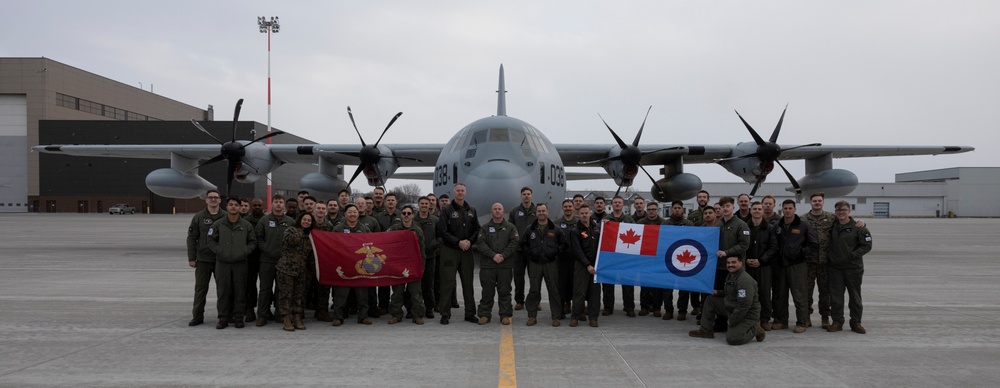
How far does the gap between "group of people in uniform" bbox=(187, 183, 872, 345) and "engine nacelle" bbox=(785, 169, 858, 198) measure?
12981 millimetres

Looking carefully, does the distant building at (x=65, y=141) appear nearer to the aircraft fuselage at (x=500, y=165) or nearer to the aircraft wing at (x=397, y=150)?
the aircraft wing at (x=397, y=150)

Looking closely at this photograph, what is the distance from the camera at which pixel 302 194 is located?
9.40 metres

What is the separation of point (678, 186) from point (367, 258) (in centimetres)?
1378

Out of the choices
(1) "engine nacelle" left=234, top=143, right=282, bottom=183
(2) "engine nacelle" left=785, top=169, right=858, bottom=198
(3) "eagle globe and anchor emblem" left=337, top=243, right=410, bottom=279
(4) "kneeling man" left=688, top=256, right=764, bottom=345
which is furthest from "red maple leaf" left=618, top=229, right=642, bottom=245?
(1) "engine nacelle" left=234, top=143, right=282, bottom=183

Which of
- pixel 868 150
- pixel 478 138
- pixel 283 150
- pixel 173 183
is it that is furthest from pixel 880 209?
pixel 173 183

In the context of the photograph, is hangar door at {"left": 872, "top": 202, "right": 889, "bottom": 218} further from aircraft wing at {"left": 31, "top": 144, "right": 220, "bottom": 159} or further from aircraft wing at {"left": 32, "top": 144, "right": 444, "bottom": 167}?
aircraft wing at {"left": 31, "top": 144, "right": 220, "bottom": 159}

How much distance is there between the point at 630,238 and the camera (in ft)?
26.2

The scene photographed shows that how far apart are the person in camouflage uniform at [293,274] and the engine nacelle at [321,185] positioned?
40.4 feet

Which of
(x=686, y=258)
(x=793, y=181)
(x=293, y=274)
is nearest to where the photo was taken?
(x=293, y=274)

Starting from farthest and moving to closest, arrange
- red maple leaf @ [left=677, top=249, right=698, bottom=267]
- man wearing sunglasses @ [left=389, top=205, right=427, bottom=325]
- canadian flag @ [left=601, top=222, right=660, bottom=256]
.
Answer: canadian flag @ [left=601, top=222, right=660, bottom=256]
man wearing sunglasses @ [left=389, top=205, right=427, bottom=325]
red maple leaf @ [left=677, top=249, right=698, bottom=267]

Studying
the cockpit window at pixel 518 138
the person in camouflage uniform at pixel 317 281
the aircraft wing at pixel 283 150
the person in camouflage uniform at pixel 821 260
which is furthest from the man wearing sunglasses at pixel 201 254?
the aircraft wing at pixel 283 150

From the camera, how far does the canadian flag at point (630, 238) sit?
25.9 ft

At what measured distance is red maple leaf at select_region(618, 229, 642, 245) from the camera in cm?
797

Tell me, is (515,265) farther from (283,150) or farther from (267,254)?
(283,150)
